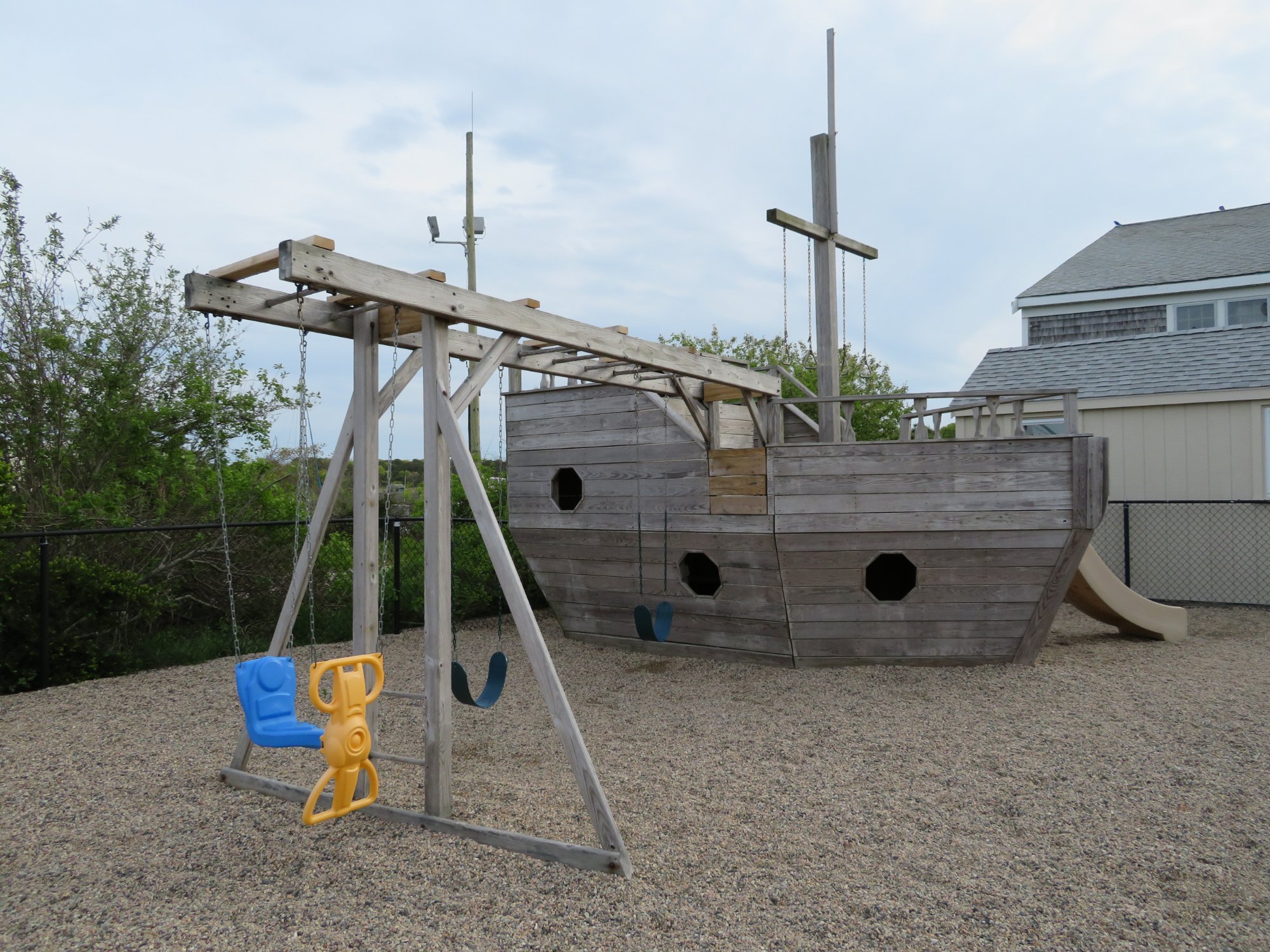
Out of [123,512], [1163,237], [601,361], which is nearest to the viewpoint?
[601,361]

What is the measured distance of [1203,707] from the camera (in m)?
6.64

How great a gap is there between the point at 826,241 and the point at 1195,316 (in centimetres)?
946

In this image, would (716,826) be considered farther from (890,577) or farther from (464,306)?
(890,577)

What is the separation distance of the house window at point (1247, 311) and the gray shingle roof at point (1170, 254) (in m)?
0.49

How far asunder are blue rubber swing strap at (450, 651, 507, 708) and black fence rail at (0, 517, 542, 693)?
145cm

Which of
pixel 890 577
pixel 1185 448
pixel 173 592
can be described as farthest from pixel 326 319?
pixel 1185 448

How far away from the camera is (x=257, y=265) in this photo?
4.06 meters

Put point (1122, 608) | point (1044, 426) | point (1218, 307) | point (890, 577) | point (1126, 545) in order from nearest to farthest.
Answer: point (1122, 608), point (890, 577), point (1126, 545), point (1044, 426), point (1218, 307)

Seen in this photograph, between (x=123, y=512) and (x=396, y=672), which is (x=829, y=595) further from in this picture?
(x=123, y=512)

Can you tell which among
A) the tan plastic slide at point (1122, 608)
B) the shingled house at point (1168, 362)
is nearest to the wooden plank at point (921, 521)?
the tan plastic slide at point (1122, 608)

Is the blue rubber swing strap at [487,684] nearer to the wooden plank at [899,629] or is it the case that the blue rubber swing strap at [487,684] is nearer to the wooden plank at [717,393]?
the wooden plank at [717,393]

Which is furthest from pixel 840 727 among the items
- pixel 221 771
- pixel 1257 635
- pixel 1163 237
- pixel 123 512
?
pixel 1163 237

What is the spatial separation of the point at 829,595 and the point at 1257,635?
5700mm

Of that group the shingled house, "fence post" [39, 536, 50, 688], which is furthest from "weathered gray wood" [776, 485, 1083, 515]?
"fence post" [39, 536, 50, 688]
